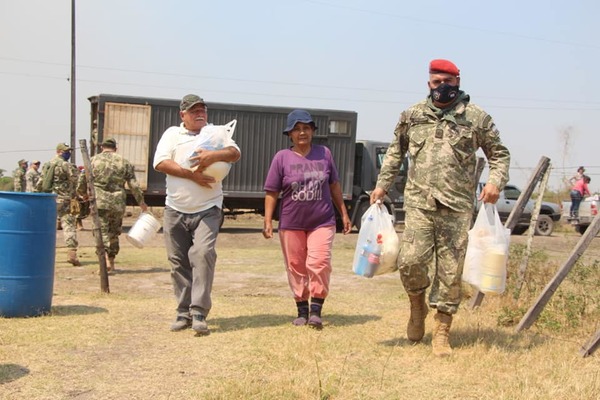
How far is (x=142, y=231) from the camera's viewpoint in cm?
742

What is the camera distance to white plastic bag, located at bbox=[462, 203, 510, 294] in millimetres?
5078

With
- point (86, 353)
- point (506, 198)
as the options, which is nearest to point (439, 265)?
point (86, 353)

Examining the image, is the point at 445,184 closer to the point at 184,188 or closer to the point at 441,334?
the point at 441,334

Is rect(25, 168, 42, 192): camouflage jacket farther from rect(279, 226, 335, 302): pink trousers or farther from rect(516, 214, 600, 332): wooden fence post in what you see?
rect(516, 214, 600, 332): wooden fence post

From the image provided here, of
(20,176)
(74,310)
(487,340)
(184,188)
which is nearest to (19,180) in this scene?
(20,176)

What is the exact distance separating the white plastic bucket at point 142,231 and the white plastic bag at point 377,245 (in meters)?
Answer: 2.71

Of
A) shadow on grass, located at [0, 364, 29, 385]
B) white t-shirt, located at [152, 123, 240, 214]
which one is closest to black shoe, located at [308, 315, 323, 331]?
white t-shirt, located at [152, 123, 240, 214]

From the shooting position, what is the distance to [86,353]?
16.7ft

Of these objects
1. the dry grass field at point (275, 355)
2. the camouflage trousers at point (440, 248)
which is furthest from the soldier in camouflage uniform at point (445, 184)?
the dry grass field at point (275, 355)

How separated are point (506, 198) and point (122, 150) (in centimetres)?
1105

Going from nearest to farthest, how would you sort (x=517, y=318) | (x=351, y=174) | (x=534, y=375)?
(x=534, y=375), (x=517, y=318), (x=351, y=174)

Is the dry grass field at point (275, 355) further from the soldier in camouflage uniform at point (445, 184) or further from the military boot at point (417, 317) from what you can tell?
the soldier in camouflage uniform at point (445, 184)

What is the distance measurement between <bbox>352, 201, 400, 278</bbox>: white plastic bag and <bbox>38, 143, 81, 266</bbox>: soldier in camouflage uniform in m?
6.59

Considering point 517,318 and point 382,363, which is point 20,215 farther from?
point 517,318
